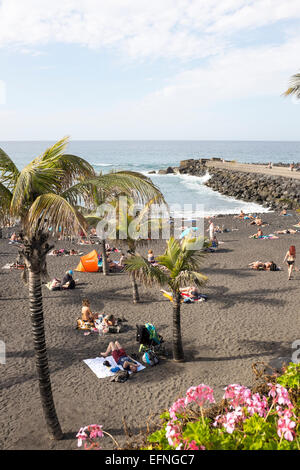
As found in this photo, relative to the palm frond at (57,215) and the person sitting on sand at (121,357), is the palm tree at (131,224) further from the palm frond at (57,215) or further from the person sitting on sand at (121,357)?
the palm frond at (57,215)

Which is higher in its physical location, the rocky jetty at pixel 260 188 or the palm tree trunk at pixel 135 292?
the rocky jetty at pixel 260 188

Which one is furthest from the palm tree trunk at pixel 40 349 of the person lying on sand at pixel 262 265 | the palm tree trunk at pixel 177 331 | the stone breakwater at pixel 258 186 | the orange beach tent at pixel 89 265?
the stone breakwater at pixel 258 186

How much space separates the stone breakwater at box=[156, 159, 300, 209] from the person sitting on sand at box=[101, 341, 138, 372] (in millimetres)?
31058

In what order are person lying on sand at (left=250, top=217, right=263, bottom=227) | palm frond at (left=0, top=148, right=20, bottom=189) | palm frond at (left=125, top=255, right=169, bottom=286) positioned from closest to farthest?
palm frond at (left=0, top=148, right=20, bottom=189) → palm frond at (left=125, top=255, right=169, bottom=286) → person lying on sand at (left=250, top=217, right=263, bottom=227)

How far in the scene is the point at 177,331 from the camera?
9.16 metres

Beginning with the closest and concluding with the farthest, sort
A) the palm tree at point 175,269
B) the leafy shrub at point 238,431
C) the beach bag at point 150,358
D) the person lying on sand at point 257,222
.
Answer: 1. the leafy shrub at point 238,431
2. the palm tree at point 175,269
3. the beach bag at point 150,358
4. the person lying on sand at point 257,222

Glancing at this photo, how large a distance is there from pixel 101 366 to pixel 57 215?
18.6ft

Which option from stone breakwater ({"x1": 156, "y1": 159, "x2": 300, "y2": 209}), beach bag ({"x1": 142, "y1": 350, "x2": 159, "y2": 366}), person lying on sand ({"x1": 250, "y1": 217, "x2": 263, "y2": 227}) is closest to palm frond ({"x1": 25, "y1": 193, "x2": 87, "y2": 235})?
beach bag ({"x1": 142, "y1": 350, "x2": 159, "y2": 366})

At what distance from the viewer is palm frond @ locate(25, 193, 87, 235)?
16.5ft

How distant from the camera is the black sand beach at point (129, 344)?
24.6 ft

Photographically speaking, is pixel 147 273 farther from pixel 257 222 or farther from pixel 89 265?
pixel 257 222

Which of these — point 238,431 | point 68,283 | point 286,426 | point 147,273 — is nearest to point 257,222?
point 68,283

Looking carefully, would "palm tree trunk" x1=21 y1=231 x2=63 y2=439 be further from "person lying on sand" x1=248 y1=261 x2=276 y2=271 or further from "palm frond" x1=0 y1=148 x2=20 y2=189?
"person lying on sand" x1=248 y1=261 x2=276 y2=271

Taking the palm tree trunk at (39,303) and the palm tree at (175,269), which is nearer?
the palm tree trunk at (39,303)
